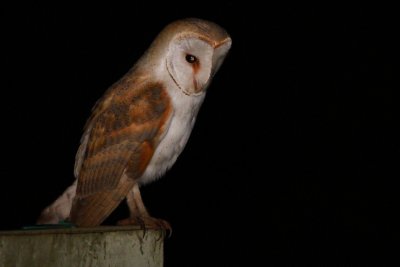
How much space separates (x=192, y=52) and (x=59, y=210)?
71cm

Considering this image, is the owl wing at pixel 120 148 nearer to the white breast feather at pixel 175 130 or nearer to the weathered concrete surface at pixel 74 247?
the white breast feather at pixel 175 130

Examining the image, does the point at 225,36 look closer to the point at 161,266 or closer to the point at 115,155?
the point at 115,155

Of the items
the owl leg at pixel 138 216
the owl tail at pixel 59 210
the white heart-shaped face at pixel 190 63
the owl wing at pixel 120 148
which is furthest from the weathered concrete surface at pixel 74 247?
the white heart-shaped face at pixel 190 63

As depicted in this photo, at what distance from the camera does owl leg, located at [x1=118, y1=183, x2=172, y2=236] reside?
1877mm

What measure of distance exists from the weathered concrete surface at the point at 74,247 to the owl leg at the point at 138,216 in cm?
30

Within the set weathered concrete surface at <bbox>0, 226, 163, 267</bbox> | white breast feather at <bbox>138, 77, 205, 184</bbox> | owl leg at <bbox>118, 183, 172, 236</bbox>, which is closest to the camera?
weathered concrete surface at <bbox>0, 226, 163, 267</bbox>

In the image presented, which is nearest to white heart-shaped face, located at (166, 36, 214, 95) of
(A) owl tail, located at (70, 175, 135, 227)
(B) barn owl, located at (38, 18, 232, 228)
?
(B) barn owl, located at (38, 18, 232, 228)

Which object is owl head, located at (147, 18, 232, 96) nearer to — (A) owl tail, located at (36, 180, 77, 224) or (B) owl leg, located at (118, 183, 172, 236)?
(B) owl leg, located at (118, 183, 172, 236)

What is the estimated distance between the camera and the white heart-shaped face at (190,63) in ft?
6.34

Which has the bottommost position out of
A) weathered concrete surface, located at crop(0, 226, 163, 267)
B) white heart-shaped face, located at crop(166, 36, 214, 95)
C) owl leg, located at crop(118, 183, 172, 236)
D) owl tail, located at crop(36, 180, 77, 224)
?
owl tail, located at crop(36, 180, 77, 224)

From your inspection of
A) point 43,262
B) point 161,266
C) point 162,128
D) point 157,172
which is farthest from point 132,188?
point 43,262

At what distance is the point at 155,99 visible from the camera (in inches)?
78.1

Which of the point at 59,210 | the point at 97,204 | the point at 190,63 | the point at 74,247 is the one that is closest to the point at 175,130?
the point at 190,63

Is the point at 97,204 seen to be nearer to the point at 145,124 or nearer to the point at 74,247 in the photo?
the point at 145,124
